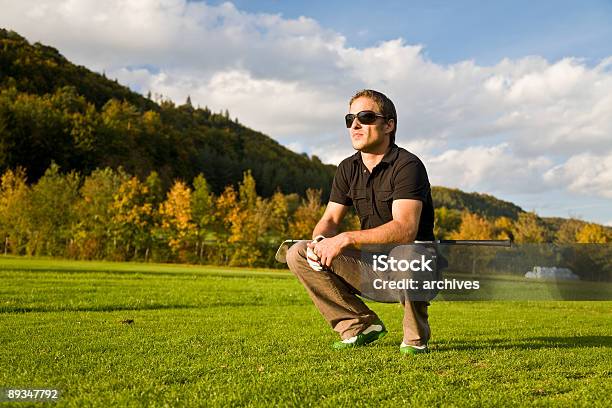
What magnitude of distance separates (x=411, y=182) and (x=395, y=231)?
0.49 meters

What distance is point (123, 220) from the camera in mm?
57844

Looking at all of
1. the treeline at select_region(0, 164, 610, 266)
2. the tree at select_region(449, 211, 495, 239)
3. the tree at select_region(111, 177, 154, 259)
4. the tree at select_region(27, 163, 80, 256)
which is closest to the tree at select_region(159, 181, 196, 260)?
the treeline at select_region(0, 164, 610, 266)

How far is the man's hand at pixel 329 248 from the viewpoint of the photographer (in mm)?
5242

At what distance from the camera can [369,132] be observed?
563 cm

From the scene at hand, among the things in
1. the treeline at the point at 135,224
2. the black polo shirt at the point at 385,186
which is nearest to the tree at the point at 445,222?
the treeline at the point at 135,224

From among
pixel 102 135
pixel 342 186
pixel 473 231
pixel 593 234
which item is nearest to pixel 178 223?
pixel 473 231

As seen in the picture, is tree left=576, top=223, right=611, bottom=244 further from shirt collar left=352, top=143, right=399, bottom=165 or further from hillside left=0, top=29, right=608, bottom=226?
shirt collar left=352, top=143, right=399, bottom=165

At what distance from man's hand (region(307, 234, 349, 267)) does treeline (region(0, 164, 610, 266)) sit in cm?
5459

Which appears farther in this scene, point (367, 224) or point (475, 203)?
point (475, 203)

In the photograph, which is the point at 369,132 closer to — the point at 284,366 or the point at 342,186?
→ the point at 342,186

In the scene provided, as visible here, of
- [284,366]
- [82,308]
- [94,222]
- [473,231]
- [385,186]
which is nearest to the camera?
[284,366]

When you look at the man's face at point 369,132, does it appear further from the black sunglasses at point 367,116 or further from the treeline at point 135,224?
the treeline at point 135,224

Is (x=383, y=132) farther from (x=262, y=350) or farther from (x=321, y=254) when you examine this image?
(x=262, y=350)

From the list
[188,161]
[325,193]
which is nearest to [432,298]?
[188,161]
